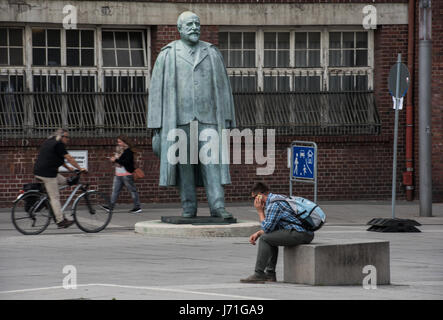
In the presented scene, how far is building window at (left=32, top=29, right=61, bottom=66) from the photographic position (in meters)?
22.4

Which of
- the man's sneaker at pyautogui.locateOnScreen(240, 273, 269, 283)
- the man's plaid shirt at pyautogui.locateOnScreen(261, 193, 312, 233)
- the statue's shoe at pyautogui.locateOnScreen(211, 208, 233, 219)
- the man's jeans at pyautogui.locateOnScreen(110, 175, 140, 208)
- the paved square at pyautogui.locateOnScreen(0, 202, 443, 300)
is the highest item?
the man's plaid shirt at pyautogui.locateOnScreen(261, 193, 312, 233)

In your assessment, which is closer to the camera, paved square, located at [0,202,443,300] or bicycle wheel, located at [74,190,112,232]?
paved square, located at [0,202,443,300]

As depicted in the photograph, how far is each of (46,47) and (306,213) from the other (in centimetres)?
1337

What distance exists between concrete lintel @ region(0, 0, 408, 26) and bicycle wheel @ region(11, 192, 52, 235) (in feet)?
22.1

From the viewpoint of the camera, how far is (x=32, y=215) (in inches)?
636

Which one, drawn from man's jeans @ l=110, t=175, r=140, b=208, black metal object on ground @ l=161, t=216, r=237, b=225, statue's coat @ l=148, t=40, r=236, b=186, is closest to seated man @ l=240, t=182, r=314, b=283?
black metal object on ground @ l=161, t=216, r=237, b=225

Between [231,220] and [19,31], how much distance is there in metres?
8.74

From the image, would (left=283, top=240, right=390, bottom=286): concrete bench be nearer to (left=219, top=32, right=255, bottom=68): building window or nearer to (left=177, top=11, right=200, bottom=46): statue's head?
(left=177, top=11, right=200, bottom=46): statue's head

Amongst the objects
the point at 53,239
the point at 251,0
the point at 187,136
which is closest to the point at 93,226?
the point at 53,239

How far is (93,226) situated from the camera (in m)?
16.6

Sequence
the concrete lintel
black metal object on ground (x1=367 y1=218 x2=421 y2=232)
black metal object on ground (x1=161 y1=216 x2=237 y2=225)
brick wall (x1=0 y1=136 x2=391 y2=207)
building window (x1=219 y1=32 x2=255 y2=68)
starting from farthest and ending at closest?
1. building window (x1=219 y1=32 x2=255 y2=68)
2. brick wall (x1=0 y1=136 x2=391 y2=207)
3. the concrete lintel
4. black metal object on ground (x1=367 y1=218 x2=421 y2=232)
5. black metal object on ground (x1=161 y1=216 x2=237 y2=225)

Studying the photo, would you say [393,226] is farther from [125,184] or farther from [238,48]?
[238,48]

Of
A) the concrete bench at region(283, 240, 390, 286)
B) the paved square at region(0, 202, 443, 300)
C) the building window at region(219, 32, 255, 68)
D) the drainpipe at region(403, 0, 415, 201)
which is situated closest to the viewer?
the paved square at region(0, 202, 443, 300)

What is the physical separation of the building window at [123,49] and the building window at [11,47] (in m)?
1.84
